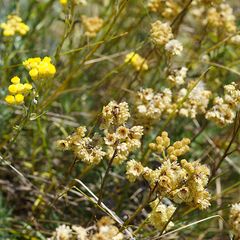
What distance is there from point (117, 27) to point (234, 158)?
95 cm

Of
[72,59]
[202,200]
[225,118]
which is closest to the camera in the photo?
[202,200]

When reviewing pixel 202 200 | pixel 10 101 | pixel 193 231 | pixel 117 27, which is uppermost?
pixel 117 27

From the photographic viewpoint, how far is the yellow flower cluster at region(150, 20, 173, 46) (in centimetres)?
189

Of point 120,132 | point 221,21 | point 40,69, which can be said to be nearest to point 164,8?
point 221,21

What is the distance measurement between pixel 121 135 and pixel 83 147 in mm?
137

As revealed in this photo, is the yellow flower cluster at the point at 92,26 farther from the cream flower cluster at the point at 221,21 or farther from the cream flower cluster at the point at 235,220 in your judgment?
→ the cream flower cluster at the point at 235,220

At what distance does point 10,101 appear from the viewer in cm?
156

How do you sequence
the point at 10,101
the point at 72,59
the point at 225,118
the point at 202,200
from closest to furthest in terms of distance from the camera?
the point at 202,200
the point at 10,101
the point at 225,118
the point at 72,59

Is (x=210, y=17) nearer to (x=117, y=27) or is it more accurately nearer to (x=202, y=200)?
(x=117, y=27)

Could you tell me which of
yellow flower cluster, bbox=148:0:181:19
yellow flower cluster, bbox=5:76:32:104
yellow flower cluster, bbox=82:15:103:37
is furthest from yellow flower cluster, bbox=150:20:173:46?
yellow flower cluster, bbox=5:76:32:104

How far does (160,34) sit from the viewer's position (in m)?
1.89

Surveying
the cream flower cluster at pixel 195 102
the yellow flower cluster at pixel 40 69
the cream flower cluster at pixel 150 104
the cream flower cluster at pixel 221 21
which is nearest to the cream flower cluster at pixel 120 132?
the yellow flower cluster at pixel 40 69

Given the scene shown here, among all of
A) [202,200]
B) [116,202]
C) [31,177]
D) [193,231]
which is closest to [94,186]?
[116,202]

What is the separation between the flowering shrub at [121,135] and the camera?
1.44m
